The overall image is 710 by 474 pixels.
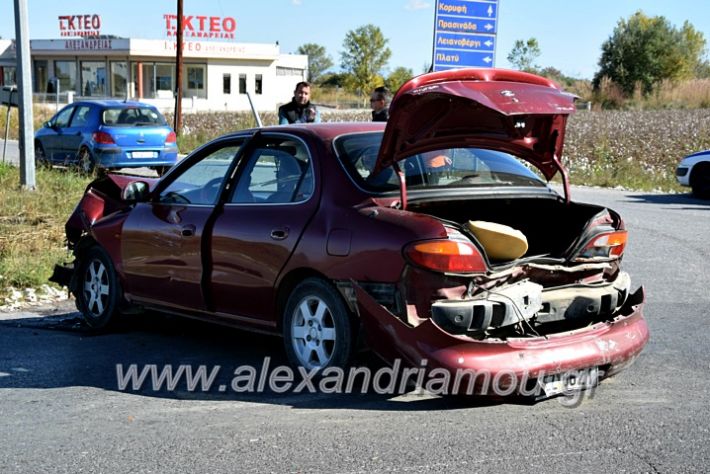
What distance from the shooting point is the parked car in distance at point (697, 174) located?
63.1 feet

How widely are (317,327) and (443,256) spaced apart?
1083 millimetres

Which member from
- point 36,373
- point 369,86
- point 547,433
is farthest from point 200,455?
point 369,86

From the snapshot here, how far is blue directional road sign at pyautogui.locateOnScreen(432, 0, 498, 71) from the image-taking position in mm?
15562

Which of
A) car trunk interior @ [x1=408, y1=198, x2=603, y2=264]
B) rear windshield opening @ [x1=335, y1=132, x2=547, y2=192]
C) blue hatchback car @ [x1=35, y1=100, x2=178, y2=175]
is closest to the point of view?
rear windshield opening @ [x1=335, y1=132, x2=547, y2=192]

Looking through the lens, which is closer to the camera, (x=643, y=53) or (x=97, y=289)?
(x=97, y=289)

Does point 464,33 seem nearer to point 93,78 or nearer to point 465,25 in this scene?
point 465,25

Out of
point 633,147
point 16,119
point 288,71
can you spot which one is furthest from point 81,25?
point 633,147

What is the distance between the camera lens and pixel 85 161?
21.1 m

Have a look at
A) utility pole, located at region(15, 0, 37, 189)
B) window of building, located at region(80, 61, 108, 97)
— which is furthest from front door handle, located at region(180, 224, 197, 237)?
window of building, located at region(80, 61, 108, 97)

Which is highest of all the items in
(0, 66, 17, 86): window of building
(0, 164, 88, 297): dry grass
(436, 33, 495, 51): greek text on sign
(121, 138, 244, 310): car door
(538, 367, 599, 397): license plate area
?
(436, 33, 495, 51): greek text on sign

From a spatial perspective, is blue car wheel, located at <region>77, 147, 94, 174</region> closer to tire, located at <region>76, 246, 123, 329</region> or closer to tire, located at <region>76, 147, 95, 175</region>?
tire, located at <region>76, 147, 95, 175</region>

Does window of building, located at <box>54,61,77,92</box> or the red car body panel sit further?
window of building, located at <box>54,61,77,92</box>

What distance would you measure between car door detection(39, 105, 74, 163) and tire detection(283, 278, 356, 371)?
17112 millimetres

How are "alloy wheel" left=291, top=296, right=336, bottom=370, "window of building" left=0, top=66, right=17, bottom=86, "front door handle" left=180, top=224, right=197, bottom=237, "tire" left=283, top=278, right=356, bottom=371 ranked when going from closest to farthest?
"tire" left=283, top=278, right=356, bottom=371 < "alloy wheel" left=291, top=296, right=336, bottom=370 < "front door handle" left=180, top=224, right=197, bottom=237 < "window of building" left=0, top=66, right=17, bottom=86
